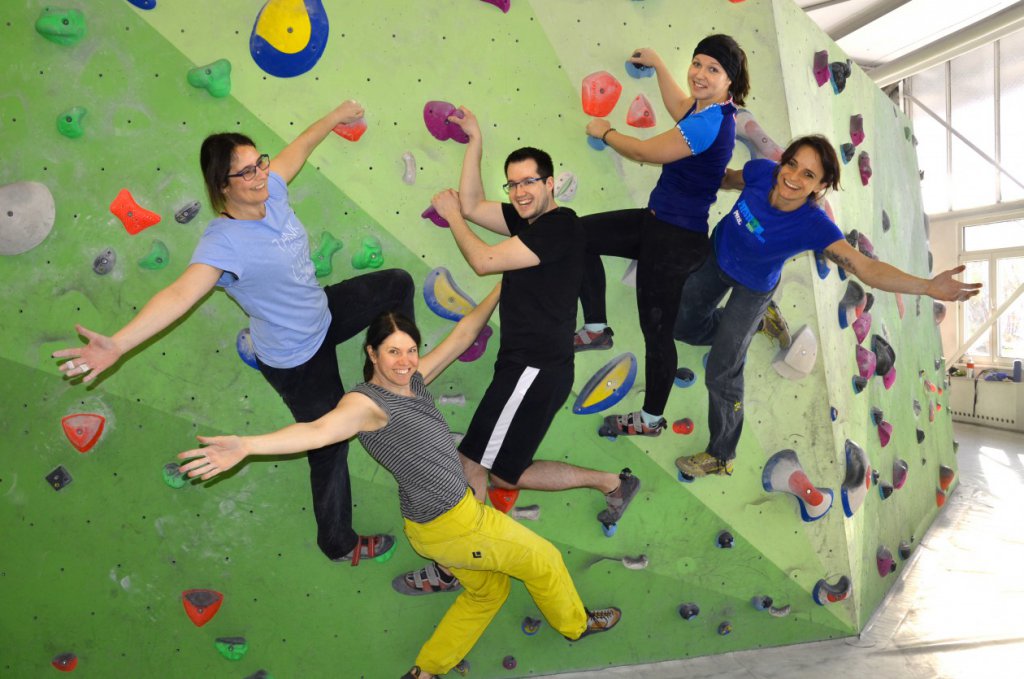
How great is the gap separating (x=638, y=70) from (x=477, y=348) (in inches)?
52.4

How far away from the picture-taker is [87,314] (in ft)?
8.88

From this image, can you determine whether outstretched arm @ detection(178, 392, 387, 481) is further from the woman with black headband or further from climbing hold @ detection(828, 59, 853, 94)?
climbing hold @ detection(828, 59, 853, 94)

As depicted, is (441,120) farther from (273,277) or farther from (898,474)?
(898,474)

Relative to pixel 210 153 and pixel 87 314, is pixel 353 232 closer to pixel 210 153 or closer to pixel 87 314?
pixel 210 153

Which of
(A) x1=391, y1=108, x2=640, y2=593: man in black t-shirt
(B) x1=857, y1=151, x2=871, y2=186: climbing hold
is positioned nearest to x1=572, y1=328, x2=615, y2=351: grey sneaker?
(A) x1=391, y1=108, x2=640, y2=593: man in black t-shirt

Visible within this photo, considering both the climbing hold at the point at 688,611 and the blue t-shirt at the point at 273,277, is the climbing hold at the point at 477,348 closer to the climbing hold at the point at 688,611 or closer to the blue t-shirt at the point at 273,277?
the blue t-shirt at the point at 273,277

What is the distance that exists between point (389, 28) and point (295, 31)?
347mm

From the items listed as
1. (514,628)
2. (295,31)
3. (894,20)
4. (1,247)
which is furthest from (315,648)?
(894,20)

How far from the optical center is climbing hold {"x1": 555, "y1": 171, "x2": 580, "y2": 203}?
10.4ft

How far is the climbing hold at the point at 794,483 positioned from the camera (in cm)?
350

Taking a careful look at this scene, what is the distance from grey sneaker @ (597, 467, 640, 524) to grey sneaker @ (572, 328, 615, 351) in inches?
21.1

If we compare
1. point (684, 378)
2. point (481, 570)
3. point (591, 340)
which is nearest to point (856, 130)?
point (684, 378)

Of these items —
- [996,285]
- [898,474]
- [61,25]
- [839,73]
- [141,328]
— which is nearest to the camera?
[141,328]

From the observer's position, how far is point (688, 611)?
3.45 metres
